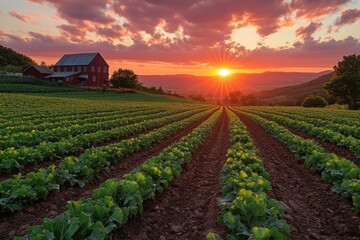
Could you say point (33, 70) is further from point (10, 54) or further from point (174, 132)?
point (174, 132)

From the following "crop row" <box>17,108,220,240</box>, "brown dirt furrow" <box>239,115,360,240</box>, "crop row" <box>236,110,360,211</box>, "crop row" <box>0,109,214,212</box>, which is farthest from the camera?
"crop row" <box>236,110,360,211</box>

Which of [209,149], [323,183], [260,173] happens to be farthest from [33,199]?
[209,149]

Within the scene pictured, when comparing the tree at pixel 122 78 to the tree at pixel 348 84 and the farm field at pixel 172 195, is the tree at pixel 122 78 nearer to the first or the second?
the tree at pixel 348 84

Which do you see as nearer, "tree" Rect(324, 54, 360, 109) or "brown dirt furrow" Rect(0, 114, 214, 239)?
"brown dirt furrow" Rect(0, 114, 214, 239)

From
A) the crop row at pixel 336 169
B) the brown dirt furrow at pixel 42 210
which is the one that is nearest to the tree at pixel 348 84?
the crop row at pixel 336 169

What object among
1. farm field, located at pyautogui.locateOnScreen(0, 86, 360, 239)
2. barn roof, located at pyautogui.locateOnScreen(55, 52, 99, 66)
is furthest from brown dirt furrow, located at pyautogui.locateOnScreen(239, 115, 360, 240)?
barn roof, located at pyautogui.locateOnScreen(55, 52, 99, 66)

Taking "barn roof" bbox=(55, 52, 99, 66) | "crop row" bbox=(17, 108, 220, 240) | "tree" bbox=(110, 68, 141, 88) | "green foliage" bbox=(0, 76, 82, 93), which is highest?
"barn roof" bbox=(55, 52, 99, 66)

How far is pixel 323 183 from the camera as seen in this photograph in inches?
370

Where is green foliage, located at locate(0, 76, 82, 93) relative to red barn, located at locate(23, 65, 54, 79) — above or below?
below

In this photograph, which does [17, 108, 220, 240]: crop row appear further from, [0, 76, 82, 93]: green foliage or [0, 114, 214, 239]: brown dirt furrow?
[0, 76, 82, 93]: green foliage

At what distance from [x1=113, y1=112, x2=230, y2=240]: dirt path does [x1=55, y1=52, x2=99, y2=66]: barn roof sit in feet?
283

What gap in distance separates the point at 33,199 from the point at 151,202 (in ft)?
8.93

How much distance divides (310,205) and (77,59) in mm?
94174

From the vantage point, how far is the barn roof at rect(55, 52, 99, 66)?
3573 inches
